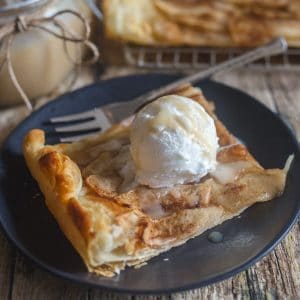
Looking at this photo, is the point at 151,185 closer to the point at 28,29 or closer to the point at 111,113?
the point at 111,113

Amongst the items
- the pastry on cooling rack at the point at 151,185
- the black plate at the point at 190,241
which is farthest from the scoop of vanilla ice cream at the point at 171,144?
the black plate at the point at 190,241

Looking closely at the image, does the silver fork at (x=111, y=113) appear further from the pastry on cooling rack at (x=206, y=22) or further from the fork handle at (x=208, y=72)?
the pastry on cooling rack at (x=206, y=22)

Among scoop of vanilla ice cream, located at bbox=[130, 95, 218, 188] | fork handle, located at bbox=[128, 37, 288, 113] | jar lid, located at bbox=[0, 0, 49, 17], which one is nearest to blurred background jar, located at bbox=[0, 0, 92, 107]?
jar lid, located at bbox=[0, 0, 49, 17]

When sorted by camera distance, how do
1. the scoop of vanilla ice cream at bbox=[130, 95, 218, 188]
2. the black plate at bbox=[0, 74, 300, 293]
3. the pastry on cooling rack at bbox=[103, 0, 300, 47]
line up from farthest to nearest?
the pastry on cooling rack at bbox=[103, 0, 300, 47] → the scoop of vanilla ice cream at bbox=[130, 95, 218, 188] → the black plate at bbox=[0, 74, 300, 293]

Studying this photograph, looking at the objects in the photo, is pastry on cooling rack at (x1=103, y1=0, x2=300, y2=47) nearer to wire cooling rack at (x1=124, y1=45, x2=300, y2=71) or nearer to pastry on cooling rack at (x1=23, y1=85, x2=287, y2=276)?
wire cooling rack at (x1=124, y1=45, x2=300, y2=71)

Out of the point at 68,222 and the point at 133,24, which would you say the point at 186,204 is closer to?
the point at 68,222

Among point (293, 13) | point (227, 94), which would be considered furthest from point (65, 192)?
point (293, 13)
